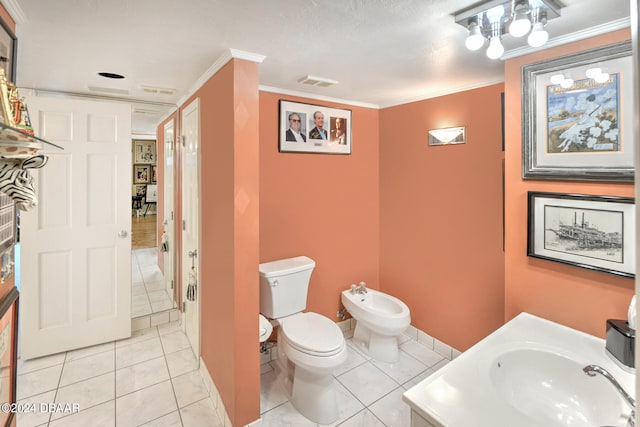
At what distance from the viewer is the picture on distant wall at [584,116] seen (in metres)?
1.44

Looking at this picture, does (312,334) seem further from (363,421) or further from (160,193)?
(160,193)

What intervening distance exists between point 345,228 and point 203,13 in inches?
82.2

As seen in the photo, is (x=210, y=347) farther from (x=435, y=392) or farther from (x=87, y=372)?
(x=435, y=392)

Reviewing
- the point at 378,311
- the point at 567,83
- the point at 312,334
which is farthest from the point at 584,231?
the point at 312,334

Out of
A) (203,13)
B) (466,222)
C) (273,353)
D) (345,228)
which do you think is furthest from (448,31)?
(273,353)

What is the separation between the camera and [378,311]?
2576 mm

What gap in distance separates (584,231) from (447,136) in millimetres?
1256

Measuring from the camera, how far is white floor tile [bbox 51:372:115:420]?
2096 mm

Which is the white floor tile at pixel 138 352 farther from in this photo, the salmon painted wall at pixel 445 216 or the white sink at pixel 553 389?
the white sink at pixel 553 389

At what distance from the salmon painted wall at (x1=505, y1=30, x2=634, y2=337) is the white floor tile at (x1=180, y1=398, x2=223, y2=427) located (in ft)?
6.24

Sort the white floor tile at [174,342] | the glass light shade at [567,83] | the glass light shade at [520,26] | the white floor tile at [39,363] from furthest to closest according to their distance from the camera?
1. the white floor tile at [174,342]
2. the white floor tile at [39,363]
3. the glass light shade at [567,83]
4. the glass light shade at [520,26]

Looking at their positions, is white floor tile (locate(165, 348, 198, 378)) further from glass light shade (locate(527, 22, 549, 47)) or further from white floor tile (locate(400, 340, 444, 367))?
glass light shade (locate(527, 22, 549, 47))

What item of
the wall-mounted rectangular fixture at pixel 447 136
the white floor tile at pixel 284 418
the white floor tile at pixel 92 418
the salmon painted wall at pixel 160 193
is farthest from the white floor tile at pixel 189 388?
the wall-mounted rectangular fixture at pixel 447 136

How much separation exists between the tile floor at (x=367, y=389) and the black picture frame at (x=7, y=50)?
2.20 metres
